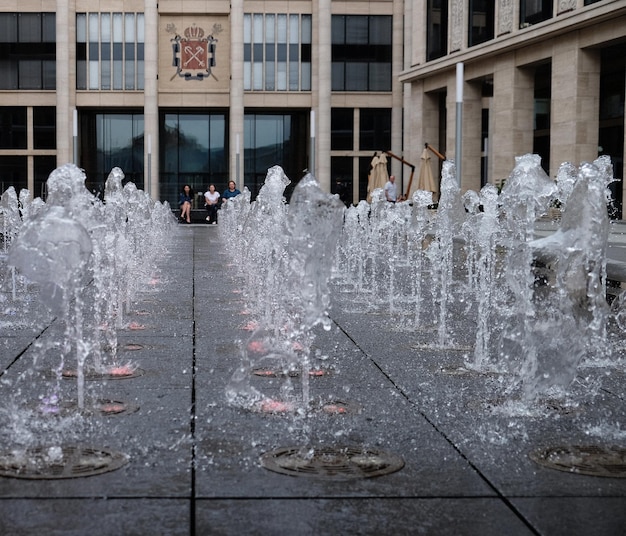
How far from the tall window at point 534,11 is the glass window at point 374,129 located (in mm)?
18846

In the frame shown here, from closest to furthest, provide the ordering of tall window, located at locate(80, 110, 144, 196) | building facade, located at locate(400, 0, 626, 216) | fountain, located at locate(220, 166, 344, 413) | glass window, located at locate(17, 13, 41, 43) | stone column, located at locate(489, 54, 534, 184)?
fountain, located at locate(220, 166, 344, 413), building facade, located at locate(400, 0, 626, 216), stone column, located at locate(489, 54, 534, 184), glass window, located at locate(17, 13, 41, 43), tall window, located at locate(80, 110, 144, 196)

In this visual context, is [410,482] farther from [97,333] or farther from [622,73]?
[622,73]

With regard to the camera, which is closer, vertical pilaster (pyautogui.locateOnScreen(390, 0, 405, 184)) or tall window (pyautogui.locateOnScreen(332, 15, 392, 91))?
vertical pilaster (pyautogui.locateOnScreen(390, 0, 405, 184))

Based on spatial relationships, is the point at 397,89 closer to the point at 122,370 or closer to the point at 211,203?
the point at 211,203

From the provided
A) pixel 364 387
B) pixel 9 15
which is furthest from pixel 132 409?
pixel 9 15

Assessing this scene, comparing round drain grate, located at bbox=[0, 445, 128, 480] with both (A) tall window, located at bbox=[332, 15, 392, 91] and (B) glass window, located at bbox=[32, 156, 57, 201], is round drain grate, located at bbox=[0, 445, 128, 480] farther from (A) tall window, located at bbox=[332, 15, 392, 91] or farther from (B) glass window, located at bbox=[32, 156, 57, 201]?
(B) glass window, located at bbox=[32, 156, 57, 201]

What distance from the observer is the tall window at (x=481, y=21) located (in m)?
33.6

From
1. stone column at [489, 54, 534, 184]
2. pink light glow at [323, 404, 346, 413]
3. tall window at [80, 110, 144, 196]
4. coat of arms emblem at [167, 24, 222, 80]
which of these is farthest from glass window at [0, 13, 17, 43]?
pink light glow at [323, 404, 346, 413]

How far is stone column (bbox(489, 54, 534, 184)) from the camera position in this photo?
32438 millimetres

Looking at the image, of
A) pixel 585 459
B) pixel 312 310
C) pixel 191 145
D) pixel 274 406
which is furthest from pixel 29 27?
pixel 585 459

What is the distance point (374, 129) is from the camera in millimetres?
49969

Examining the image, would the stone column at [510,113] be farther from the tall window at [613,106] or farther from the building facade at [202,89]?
the building facade at [202,89]

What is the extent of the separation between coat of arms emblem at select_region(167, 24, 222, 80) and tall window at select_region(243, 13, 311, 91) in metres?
1.80

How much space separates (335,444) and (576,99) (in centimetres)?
2596
